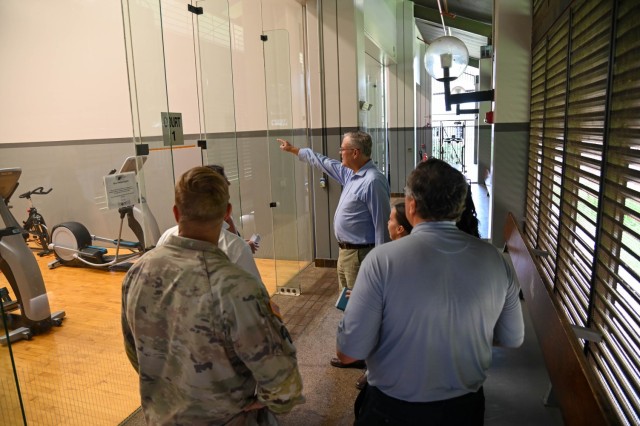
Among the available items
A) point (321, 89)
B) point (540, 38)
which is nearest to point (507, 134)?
point (540, 38)

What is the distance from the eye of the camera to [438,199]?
1388 mm

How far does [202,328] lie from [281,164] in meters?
3.31

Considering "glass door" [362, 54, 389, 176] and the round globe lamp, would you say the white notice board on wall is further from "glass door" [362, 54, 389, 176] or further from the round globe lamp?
"glass door" [362, 54, 389, 176]

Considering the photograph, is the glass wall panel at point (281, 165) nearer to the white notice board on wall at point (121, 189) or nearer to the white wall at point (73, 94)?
the white wall at point (73, 94)

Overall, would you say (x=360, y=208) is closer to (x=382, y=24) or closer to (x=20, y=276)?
(x=20, y=276)

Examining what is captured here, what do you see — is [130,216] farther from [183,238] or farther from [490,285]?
[490,285]

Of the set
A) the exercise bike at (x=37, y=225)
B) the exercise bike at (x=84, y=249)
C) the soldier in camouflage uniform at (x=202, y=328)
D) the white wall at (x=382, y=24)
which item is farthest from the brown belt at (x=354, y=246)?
the exercise bike at (x=37, y=225)

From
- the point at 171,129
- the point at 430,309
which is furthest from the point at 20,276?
the point at 430,309

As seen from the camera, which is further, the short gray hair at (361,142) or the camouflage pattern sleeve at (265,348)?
the short gray hair at (361,142)

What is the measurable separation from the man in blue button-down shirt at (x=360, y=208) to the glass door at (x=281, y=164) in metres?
1.30

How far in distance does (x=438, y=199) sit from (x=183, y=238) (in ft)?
2.53

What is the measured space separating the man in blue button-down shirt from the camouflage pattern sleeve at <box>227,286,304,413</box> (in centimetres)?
175

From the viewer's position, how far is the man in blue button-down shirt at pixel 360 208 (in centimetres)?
294

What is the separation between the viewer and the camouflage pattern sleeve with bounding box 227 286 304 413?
1.19 m
